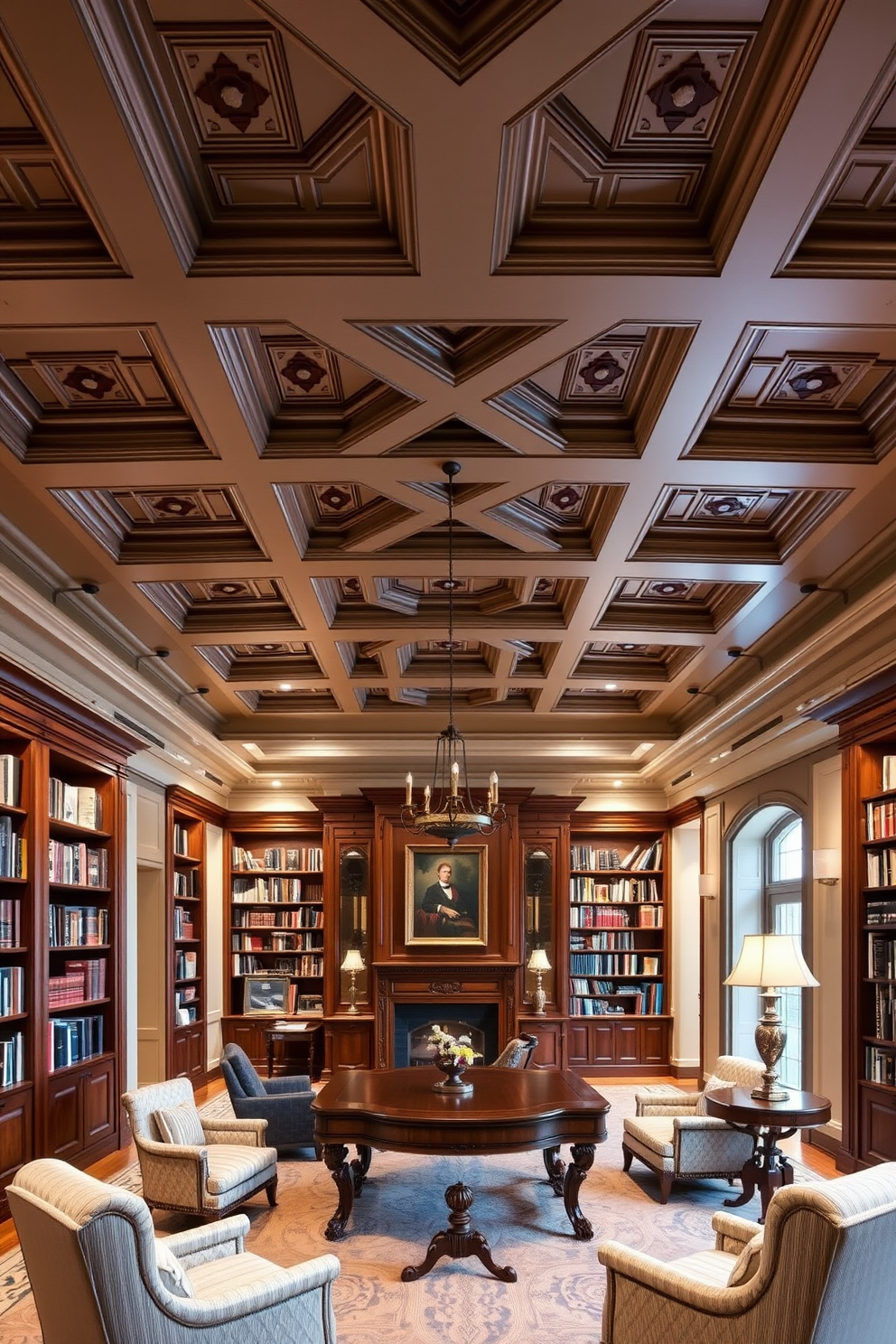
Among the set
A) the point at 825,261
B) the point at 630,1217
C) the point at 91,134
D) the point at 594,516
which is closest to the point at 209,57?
the point at 91,134

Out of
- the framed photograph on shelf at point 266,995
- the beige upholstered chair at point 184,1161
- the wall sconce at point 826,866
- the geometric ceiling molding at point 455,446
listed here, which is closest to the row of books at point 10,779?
the beige upholstered chair at point 184,1161

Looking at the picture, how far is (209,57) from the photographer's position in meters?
2.84

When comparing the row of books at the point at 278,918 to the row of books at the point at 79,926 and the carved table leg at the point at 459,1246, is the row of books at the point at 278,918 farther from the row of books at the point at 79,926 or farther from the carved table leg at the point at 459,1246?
the carved table leg at the point at 459,1246

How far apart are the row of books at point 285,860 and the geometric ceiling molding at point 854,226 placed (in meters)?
9.75

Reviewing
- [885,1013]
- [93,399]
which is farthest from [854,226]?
[885,1013]

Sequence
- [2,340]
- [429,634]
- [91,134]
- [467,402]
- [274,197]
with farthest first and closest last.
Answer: [429,634] < [467,402] < [2,340] < [274,197] < [91,134]

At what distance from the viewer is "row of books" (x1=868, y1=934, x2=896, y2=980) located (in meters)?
6.18

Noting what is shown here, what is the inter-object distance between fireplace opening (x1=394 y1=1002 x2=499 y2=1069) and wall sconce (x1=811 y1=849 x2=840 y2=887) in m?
4.46

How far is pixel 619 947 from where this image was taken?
40.7ft

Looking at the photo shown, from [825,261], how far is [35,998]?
5.33 metres

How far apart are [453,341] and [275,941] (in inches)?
367

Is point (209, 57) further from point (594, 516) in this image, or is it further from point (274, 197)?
point (594, 516)

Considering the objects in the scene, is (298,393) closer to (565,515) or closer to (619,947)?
(565,515)

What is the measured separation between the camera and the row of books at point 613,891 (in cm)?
1235
